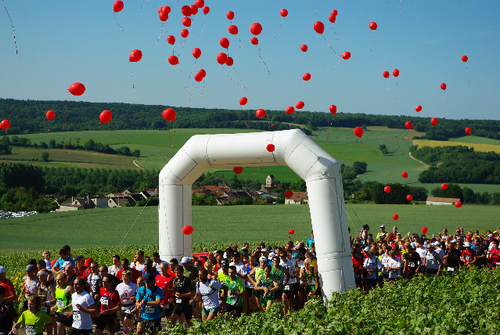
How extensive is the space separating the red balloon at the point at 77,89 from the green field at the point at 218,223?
26.5m

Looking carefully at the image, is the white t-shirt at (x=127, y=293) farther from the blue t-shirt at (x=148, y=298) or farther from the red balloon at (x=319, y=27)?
the red balloon at (x=319, y=27)

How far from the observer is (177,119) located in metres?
107

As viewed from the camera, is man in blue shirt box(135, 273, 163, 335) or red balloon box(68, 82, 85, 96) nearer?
man in blue shirt box(135, 273, 163, 335)

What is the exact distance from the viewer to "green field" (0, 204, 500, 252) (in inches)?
1515

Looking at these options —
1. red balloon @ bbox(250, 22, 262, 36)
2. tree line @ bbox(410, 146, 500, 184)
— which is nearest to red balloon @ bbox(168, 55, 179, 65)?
red balloon @ bbox(250, 22, 262, 36)

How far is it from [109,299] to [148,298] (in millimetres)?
667

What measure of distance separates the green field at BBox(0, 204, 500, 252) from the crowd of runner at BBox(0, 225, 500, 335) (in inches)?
911

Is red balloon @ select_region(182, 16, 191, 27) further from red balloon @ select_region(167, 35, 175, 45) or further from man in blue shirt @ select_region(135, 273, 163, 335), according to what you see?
man in blue shirt @ select_region(135, 273, 163, 335)

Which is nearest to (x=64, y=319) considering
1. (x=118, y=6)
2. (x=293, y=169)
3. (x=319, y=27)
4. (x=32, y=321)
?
(x=32, y=321)

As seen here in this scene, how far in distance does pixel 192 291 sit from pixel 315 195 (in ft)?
12.9

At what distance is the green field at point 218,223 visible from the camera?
38.5m

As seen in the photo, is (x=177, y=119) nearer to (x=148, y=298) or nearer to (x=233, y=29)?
(x=233, y=29)

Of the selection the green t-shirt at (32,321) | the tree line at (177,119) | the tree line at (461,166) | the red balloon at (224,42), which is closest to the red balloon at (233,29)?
the red balloon at (224,42)

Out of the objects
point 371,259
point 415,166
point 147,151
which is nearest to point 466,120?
point 415,166
